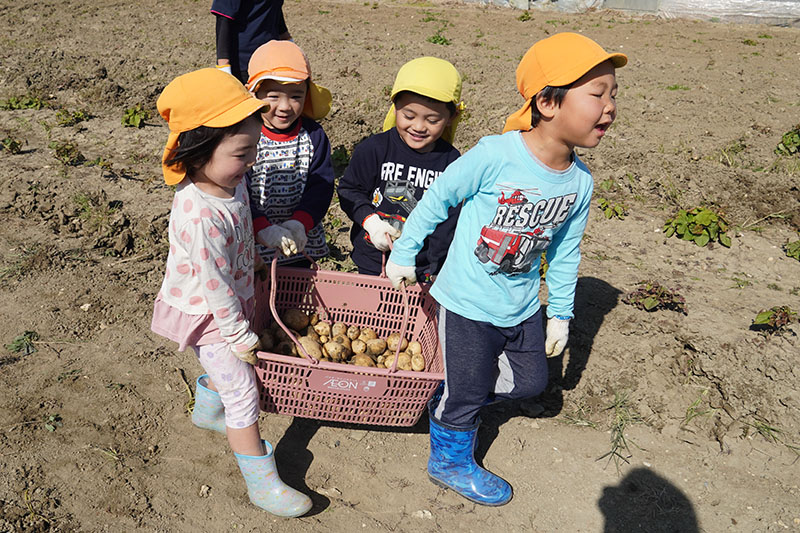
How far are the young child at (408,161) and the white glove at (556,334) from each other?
23.2 inches

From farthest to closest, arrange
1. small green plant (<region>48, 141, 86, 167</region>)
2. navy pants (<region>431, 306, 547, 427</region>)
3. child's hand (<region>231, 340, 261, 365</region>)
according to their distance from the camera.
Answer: small green plant (<region>48, 141, 86, 167</region>) < navy pants (<region>431, 306, 547, 427</region>) < child's hand (<region>231, 340, 261, 365</region>)

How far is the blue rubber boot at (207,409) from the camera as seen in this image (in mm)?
2762

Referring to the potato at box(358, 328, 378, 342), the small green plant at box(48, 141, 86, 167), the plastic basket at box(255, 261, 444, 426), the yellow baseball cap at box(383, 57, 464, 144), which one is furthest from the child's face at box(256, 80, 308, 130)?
the small green plant at box(48, 141, 86, 167)

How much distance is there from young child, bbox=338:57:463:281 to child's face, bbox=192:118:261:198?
69 cm

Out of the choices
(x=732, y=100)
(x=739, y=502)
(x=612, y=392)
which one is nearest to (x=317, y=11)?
(x=732, y=100)

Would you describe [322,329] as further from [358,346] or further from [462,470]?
[462,470]

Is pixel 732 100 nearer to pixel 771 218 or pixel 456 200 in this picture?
pixel 771 218

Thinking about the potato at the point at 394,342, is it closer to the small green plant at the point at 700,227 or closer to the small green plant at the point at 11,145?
the small green plant at the point at 700,227

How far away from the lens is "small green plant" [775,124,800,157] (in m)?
5.47

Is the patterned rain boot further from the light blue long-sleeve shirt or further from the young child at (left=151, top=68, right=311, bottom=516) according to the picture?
the light blue long-sleeve shirt

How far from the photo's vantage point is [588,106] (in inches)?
83.3

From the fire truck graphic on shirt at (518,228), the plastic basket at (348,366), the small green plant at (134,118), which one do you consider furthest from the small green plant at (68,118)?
the fire truck graphic on shirt at (518,228)

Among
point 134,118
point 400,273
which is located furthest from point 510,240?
point 134,118

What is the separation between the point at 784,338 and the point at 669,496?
118 centimetres
